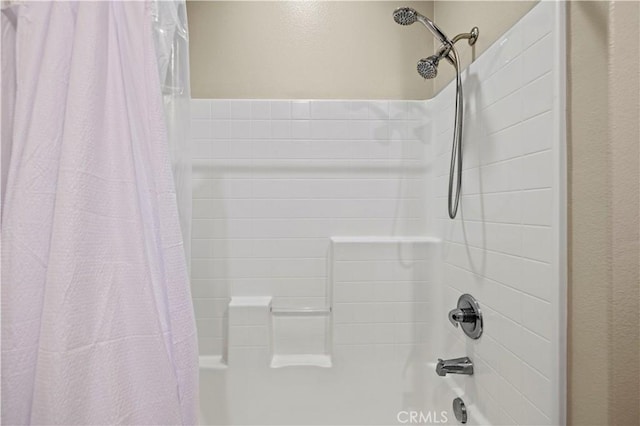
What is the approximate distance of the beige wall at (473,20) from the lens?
946 millimetres

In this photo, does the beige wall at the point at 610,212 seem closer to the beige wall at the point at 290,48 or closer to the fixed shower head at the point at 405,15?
the fixed shower head at the point at 405,15

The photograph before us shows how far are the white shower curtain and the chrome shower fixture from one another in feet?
2.82

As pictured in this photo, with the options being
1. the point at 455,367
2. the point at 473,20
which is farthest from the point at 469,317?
the point at 473,20

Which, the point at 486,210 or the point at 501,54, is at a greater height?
the point at 501,54

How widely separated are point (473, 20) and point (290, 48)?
0.76m

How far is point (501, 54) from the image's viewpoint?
0.97 m

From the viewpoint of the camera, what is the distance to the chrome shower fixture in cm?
113

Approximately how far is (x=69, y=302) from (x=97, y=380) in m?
0.14

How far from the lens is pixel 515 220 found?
0.90 metres

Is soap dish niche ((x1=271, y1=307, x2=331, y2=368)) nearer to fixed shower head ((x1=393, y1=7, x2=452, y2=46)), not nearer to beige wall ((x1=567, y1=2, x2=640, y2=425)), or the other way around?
beige wall ((x1=567, y1=2, x2=640, y2=425))

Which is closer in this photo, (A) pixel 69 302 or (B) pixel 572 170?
(A) pixel 69 302

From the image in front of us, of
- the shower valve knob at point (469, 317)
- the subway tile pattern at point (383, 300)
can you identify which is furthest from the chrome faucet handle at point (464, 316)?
the subway tile pattern at point (383, 300)

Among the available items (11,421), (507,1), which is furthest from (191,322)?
(507,1)

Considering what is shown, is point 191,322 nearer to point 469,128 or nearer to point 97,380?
point 97,380
